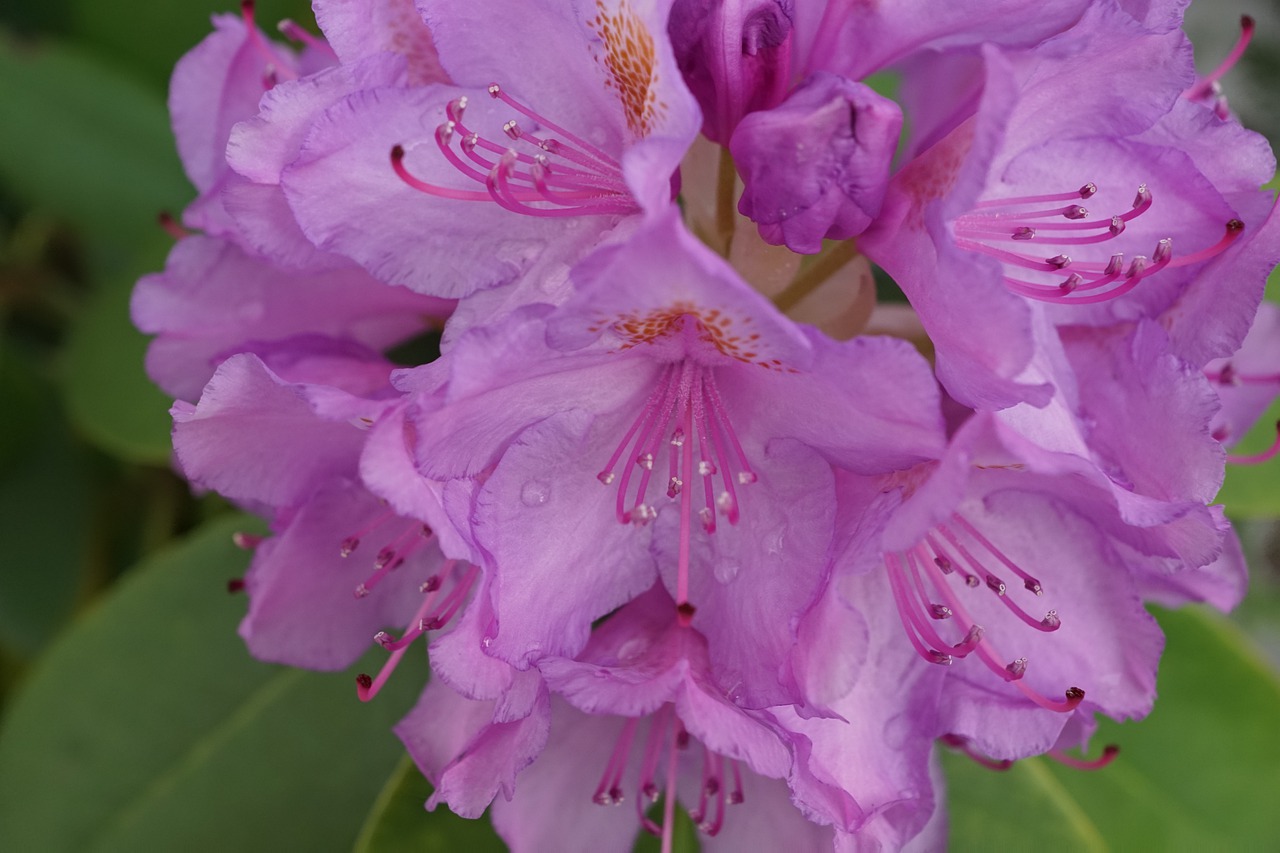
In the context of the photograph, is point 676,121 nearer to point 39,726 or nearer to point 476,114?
point 476,114

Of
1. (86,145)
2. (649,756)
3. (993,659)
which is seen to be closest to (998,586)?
(993,659)

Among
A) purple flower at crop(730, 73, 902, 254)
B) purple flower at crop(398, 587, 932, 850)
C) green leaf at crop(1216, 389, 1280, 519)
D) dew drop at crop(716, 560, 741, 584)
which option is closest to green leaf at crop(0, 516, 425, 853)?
purple flower at crop(398, 587, 932, 850)

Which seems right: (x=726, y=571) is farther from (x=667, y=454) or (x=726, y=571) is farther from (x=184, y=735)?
(x=184, y=735)

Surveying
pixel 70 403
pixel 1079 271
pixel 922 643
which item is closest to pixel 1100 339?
pixel 1079 271

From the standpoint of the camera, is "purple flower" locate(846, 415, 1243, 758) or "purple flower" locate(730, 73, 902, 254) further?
"purple flower" locate(846, 415, 1243, 758)

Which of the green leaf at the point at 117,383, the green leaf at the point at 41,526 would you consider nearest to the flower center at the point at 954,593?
the green leaf at the point at 117,383

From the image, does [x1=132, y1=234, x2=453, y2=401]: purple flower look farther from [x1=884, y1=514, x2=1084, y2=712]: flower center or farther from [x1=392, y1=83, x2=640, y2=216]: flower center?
[x1=884, y1=514, x2=1084, y2=712]: flower center
